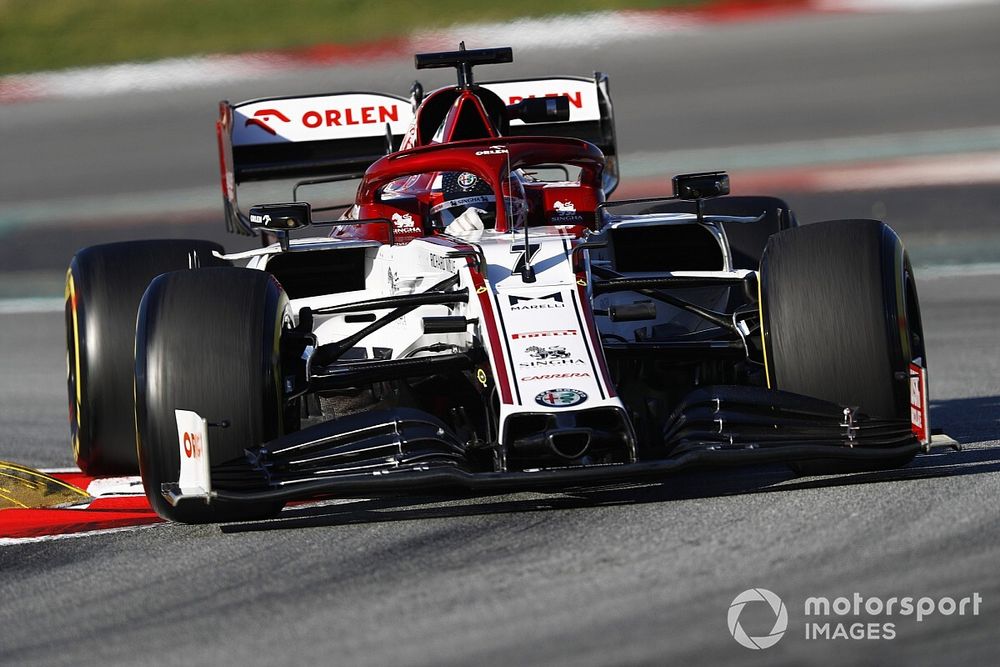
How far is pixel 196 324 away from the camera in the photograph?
5.87 metres

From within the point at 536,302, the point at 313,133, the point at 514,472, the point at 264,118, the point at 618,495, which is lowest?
the point at 618,495

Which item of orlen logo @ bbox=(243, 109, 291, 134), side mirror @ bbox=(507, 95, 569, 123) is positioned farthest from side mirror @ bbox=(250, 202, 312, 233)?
orlen logo @ bbox=(243, 109, 291, 134)

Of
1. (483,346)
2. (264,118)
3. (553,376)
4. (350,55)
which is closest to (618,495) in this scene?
(553,376)

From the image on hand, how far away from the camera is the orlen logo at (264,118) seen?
9.52 m

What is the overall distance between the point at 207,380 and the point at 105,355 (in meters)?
1.50

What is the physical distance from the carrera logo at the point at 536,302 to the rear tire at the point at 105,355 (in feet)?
6.25

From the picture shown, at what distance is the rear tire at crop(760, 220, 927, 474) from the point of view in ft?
19.5

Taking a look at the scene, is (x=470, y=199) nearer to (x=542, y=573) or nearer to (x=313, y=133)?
(x=313, y=133)

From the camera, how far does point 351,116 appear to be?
31.6 feet

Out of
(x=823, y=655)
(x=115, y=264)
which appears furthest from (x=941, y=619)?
(x=115, y=264)

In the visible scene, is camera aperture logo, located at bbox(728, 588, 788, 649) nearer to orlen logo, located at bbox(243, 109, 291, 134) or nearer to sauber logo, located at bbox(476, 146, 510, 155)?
sauber logo, located at bbox(476, 146, 510, 155)

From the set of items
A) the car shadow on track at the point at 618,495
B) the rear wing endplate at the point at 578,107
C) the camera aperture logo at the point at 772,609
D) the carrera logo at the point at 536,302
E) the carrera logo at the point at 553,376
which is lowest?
the car shadow on track at the point at 618,495

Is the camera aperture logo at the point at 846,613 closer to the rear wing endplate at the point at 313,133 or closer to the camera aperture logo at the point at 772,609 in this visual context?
the camera aperture logo at the point at 772,609

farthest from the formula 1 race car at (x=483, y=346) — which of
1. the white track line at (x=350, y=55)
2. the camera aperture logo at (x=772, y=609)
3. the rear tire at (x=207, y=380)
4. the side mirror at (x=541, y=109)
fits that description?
the white track line at (x=350, y=55)
